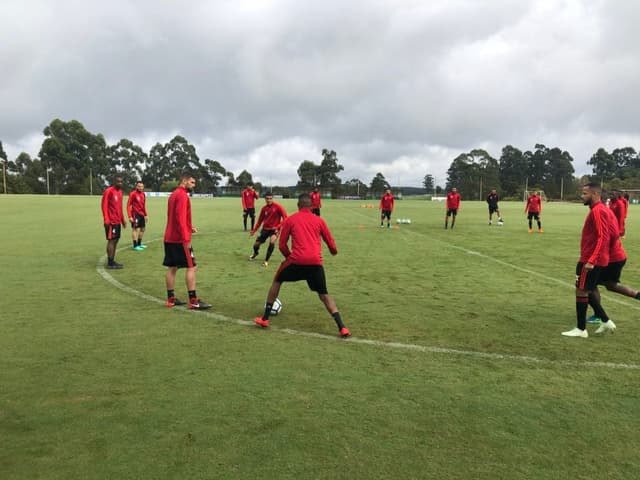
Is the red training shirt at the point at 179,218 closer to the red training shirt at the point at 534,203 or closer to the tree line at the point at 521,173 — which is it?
the red training shirt at the point at 534,203

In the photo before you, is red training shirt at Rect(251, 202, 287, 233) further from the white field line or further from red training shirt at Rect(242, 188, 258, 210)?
red training shirt at Rect(242, 188, 258, 210)

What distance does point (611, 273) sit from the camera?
20.1 ft

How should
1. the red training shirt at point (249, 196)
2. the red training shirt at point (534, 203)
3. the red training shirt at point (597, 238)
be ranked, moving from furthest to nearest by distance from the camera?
the red training shirt at point (534, 203) < the red training shirt at point (249, 196) < the red training shirt at point (597, 238)

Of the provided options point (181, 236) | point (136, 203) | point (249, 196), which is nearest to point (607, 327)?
point (181, 236)

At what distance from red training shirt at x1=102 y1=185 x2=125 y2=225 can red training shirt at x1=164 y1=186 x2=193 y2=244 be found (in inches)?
176

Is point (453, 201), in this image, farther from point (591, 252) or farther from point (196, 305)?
point (196, 305)

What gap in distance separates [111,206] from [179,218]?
4727mm

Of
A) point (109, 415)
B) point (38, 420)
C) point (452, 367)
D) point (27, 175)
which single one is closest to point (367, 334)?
point (452, 367)

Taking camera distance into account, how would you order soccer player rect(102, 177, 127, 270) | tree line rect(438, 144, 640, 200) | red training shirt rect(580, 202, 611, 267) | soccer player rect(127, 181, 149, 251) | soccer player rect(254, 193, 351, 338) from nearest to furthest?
red training shirt rect(580, 202, 611, 267) → soccer player rect(254, 193, 351, 338) → soccer player rect(102, 177, 127, 270) → soccer player rect(127, 181, 149, 251) → tree line rect(438, 144, 640, 200)

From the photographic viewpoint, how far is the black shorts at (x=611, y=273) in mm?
6078

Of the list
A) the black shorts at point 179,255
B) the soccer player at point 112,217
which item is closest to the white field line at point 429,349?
the black shorts at point 179,255

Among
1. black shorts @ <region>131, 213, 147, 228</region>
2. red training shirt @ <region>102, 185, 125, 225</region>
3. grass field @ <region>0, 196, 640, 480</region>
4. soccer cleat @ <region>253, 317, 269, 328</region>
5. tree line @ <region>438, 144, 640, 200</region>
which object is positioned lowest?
grass field @ <region>0, 196, 640, 480</region>

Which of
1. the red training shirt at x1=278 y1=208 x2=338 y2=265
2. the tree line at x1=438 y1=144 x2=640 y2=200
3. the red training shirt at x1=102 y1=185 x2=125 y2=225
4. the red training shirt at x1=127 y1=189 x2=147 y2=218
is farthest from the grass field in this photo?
the tree line at x1=438 y1=144 x2=640 y2=200

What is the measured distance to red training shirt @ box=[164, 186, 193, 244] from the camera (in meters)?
6.75
